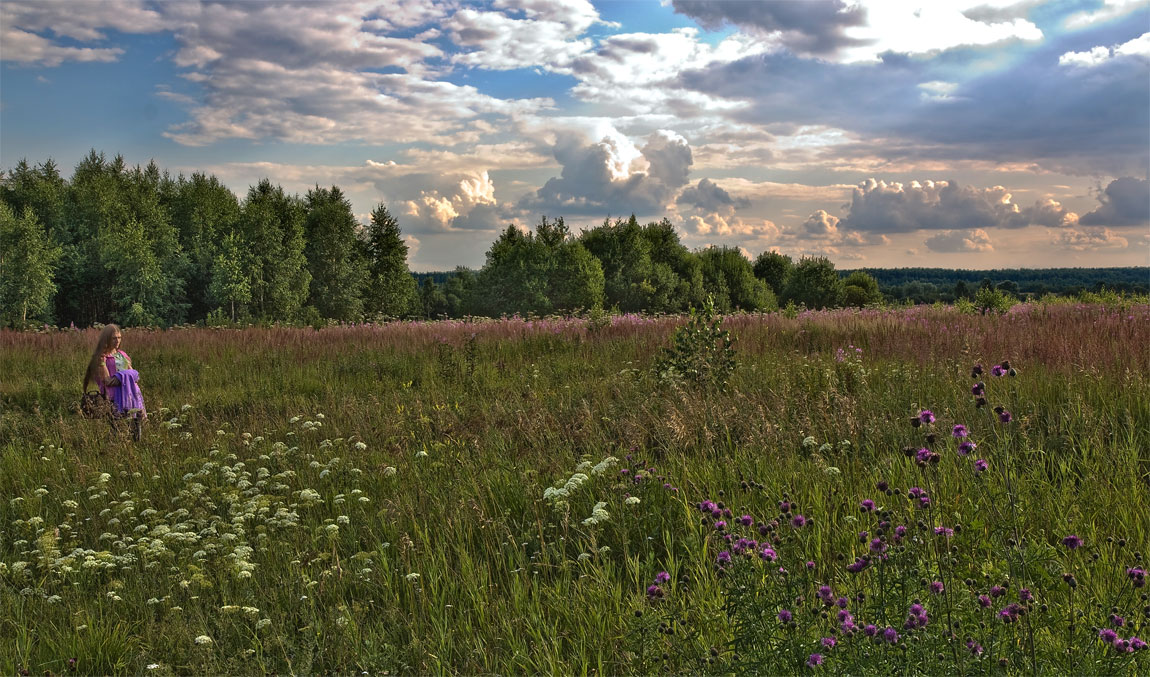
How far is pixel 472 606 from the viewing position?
3.44 meters

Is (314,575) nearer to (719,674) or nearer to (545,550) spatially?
(545,550)

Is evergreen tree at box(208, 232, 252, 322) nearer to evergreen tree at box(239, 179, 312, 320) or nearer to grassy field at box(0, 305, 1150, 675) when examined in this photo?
evergreen tree at box(239, 179, 312, 320)

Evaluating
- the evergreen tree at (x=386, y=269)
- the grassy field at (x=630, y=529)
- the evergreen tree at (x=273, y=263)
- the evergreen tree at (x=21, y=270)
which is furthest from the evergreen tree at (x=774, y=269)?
the grassy field at (x=630, y=529)

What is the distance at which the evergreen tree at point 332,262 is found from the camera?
171ft

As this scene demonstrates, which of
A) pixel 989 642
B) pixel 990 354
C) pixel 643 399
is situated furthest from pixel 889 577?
pixel 990 354

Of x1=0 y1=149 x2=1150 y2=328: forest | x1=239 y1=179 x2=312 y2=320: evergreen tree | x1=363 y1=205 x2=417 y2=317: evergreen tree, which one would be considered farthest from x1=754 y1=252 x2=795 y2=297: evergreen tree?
x1=239 y1=179 x2=312 y2=320: evergreen tree

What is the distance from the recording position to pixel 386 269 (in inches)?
2339

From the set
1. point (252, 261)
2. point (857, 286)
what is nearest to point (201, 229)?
point (252, 261)

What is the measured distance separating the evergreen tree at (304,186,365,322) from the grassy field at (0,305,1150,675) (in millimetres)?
44132

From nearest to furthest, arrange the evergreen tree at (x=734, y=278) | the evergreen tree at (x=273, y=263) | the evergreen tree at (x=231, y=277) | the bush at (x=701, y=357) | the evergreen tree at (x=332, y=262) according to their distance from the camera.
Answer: the bush at (x=701, y=357)
the evergreen tree at (x=231, y=277)
the evergreen tree at (x=273, y=263)
the evergreen tree at (x=332, y=262)
the evergreen tree at (x=734, y=278)

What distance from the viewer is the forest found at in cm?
4004

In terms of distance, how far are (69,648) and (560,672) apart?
2.67 metres

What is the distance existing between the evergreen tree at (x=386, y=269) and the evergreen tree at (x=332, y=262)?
13.1 feet

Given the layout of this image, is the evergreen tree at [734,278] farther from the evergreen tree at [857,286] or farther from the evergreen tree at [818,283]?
the evergreen tree at [857,286]
